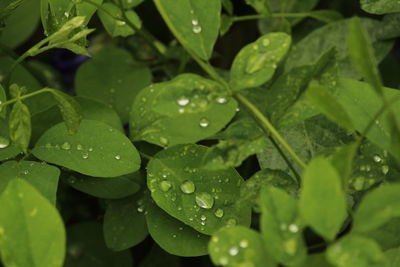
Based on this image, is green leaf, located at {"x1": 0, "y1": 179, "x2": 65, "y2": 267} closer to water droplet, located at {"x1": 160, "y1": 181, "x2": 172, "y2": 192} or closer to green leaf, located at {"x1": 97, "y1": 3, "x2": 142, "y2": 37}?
water droplet, located at {"x1": 160, "y1": 181, "x2": 172, "y2": 192}

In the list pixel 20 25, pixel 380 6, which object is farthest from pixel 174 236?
pixel 20 25

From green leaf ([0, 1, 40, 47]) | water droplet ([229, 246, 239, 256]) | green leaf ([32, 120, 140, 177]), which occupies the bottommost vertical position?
green leaf ([0, 1, 40, 47])

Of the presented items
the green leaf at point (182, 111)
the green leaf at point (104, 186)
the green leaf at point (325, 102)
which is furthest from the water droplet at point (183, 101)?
the green leaf at point (104, 186)

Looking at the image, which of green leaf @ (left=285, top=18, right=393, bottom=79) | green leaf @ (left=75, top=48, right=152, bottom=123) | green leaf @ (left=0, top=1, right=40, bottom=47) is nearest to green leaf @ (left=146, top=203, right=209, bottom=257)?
green leaf @ (left=75, top=48, right=152, bottom=123)

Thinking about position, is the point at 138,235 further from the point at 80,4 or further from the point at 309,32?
the point at 309,32

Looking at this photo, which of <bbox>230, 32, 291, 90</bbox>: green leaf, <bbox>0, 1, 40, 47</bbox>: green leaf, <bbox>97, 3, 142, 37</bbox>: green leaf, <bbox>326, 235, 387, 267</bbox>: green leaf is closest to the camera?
<bbox>326, 235, 387, 267</bbox>: green leaf

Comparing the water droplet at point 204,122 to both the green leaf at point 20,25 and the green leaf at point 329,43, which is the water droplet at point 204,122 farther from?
the green leaf at point 20,25

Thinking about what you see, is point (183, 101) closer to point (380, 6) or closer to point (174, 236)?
point (174, 236)

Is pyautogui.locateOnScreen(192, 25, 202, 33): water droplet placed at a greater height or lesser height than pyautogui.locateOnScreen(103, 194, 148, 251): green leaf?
greater
